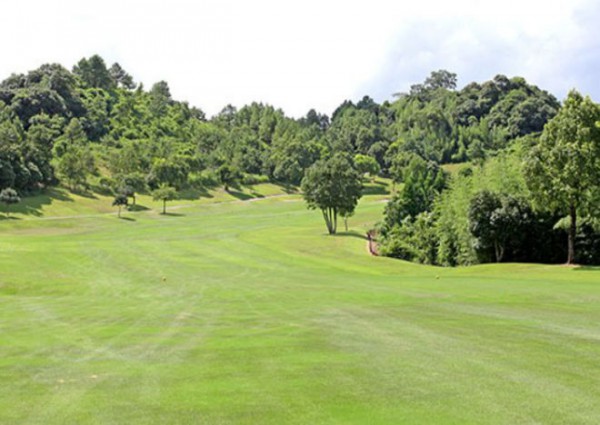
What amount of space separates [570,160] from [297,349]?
39.1m

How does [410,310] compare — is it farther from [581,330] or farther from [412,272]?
[412,272]

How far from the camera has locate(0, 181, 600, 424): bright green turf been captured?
10234 mm

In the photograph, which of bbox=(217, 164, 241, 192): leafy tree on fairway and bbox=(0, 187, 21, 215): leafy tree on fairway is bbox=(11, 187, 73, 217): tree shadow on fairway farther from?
bbox=(217, 164, 241, 192): leafy tree on fairway

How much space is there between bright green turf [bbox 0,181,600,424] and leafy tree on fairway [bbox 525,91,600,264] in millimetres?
6836

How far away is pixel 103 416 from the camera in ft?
32.9

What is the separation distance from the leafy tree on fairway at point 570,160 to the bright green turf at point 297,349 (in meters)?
6.84

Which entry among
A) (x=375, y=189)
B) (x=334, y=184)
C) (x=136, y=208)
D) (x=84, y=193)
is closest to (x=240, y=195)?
(x=136, y=208)

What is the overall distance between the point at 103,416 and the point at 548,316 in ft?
57.3

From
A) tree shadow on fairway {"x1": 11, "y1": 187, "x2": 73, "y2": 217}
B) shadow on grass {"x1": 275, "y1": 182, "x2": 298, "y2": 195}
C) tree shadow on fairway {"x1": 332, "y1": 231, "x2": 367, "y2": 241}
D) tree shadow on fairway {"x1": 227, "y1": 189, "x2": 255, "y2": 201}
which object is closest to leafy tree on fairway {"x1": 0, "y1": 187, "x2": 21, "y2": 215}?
tree shadow on fairway {"x1": 11, "y1": 187, "x2": 73, "y2": 217}

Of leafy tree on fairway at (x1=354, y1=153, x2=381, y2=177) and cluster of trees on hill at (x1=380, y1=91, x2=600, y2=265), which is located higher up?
leafy tree on fairway at (x1=354, y1=153, x2=381, y2=177)

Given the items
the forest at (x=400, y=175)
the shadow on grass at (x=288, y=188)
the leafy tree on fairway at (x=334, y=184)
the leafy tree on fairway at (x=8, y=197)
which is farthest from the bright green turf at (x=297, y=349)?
the shadow on grass at (x=288, y=188)

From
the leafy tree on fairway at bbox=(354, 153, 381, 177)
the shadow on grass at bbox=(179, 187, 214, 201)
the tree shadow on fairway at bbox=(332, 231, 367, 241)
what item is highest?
the leafy tree on fairway at bbox=(354, 153, 381, 177)

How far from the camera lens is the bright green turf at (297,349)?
10234mm

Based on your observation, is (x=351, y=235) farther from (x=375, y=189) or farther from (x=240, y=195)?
(x=375, y=189)
